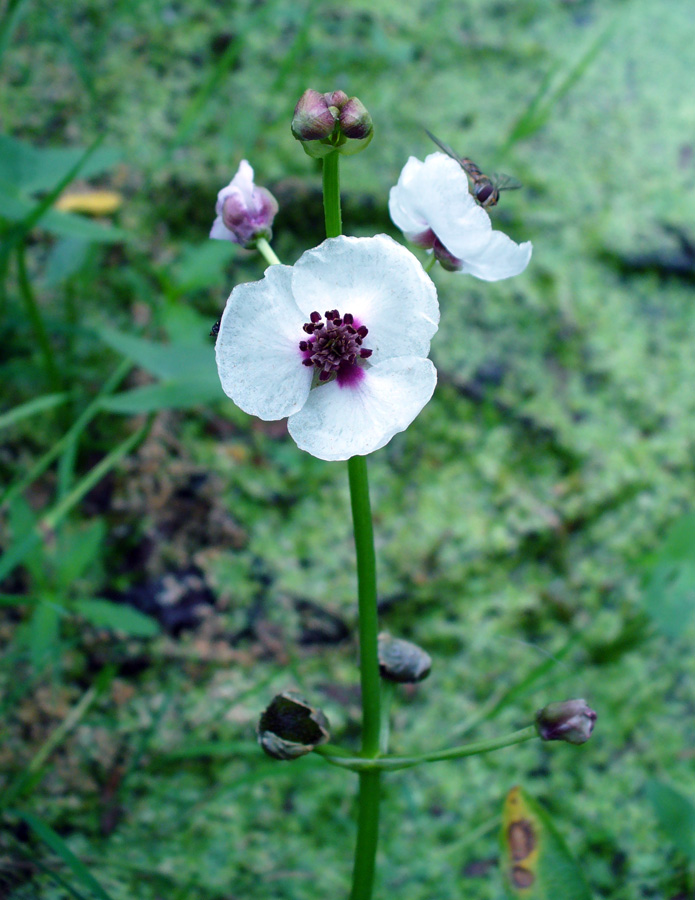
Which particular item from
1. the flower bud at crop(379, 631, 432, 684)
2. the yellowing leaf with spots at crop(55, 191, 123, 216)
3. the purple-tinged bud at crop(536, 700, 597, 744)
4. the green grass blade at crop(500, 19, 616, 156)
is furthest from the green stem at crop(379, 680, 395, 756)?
the green grass blade at crop(500, 19, 616, 156)

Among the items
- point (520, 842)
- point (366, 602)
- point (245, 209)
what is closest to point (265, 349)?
point (245, 209)

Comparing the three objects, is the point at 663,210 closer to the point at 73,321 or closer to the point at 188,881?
the point at 73,321

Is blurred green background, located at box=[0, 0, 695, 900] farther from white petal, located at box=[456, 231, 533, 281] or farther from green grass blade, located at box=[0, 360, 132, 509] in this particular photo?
white petal, located at box=[456, 231, 533, 281]

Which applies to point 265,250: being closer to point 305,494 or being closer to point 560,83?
point 305,494

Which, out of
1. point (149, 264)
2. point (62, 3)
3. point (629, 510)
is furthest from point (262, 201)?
point (62, 3)

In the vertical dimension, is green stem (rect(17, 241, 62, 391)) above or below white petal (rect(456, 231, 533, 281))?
above

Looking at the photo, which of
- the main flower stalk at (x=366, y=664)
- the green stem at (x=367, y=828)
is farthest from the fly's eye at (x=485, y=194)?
the green stem at (x=367, y=828)
